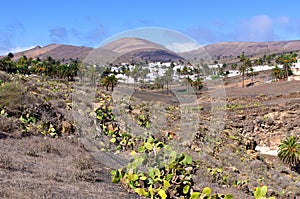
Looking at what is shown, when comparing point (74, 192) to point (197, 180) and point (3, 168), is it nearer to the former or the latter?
point (3, 168)

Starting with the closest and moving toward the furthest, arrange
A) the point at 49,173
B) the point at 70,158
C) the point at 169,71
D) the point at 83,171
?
the point at 49,173
the point at 83,171
the point at 70,158
the point at 169,71

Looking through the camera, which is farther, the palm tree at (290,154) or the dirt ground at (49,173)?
the palm tree at (290,154)

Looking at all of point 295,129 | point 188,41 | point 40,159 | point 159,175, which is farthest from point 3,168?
point 295,129

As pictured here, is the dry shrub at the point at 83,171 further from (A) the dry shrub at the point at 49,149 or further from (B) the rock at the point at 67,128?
(B) the rock at the point at 67,128

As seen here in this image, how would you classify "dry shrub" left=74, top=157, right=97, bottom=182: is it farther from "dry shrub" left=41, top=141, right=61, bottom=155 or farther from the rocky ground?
"dry shrub" left=41, top=141, right=61, bottom=155

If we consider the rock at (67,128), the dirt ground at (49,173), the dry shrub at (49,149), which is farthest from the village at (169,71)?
the dirt ground at (49,173)

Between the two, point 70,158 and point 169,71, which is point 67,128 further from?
point 169,71

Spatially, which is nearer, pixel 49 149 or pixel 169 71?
pixel 49 149

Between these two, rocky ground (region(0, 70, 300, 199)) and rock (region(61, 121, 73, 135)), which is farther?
rock (region(61, 121, 73, 135))

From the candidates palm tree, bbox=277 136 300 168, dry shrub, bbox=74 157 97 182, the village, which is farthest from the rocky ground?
the village

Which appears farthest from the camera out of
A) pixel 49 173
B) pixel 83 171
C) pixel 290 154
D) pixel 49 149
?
pixel 290 154

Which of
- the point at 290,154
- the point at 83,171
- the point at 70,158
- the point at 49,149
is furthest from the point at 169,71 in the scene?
the point at 83,171

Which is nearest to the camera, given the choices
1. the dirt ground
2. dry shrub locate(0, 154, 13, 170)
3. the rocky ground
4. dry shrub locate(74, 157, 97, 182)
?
the dirt ground
